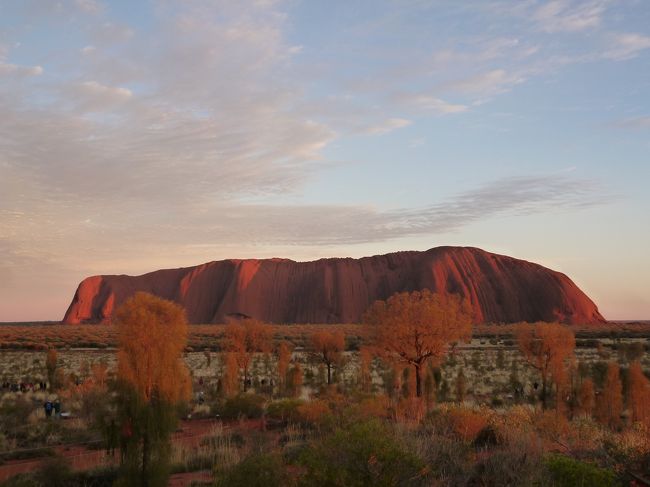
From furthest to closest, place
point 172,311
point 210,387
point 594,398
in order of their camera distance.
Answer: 1. point 210,387
2. point 594,398
3. point 172,311

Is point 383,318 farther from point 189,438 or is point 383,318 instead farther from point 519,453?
point 519,453

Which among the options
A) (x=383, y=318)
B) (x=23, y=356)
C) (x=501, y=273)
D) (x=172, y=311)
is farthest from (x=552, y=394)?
(x=501, y=273)

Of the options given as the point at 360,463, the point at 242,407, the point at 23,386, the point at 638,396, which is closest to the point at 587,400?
the point at 638,396

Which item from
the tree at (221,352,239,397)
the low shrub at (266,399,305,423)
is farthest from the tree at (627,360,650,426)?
the tree at (221,352,239,397)

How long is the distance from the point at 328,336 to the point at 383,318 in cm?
991

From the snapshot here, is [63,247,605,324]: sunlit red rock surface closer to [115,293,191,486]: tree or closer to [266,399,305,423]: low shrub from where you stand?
[266,399,305,423]: low shrub

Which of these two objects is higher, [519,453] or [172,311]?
[172,311]

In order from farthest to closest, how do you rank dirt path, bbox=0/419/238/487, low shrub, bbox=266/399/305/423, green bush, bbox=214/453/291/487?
1. low shrub, bbox=266/399/305/423
2. dirt path, bbox=0/419/238/487
3. green bush, bbox=214/453/291/487

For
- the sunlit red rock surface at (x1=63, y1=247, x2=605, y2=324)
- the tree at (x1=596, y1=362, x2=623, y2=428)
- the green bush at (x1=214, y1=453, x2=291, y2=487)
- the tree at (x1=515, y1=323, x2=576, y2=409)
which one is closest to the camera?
the green bush at (x1=214, y1=453, x2=291, y2=487)

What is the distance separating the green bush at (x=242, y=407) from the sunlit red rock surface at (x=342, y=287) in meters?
86.7

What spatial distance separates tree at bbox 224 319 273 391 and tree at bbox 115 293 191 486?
714 inches

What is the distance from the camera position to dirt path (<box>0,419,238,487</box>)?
11.9 meters

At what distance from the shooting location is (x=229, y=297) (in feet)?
401

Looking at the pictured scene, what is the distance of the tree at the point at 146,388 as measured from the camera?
9.19m
